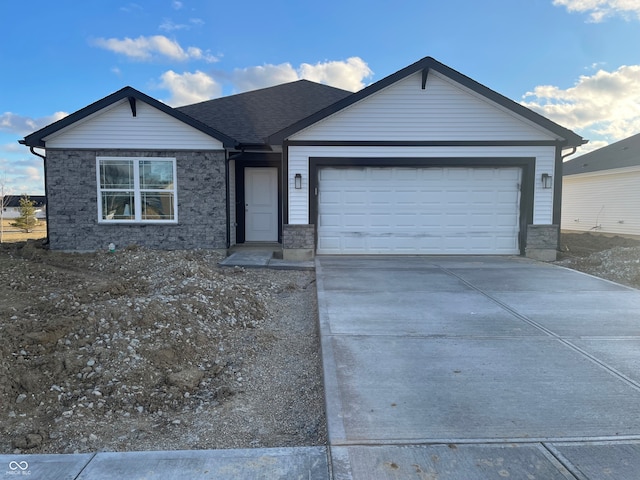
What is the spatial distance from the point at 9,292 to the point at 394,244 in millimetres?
7593

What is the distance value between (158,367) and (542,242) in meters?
9.35

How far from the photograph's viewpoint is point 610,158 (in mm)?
19656

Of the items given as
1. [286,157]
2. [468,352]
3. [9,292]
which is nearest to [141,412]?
[468,352]

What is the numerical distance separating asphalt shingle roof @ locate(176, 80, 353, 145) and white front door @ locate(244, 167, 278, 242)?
106 cm

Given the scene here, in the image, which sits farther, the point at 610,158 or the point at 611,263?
the point at 610,158

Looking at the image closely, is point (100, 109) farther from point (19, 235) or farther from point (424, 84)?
point (19, 235)

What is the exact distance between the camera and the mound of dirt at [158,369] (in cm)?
312

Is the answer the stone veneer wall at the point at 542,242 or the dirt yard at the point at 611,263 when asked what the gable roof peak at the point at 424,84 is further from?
the dirt yard at the point at 611,263

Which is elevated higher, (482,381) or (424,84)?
(424,84)

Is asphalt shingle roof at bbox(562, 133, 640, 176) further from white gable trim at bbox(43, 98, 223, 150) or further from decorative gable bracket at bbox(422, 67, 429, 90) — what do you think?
white gable trim at bbox(43, 98, 223, 150)

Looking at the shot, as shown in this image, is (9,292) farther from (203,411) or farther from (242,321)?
(203,411)
